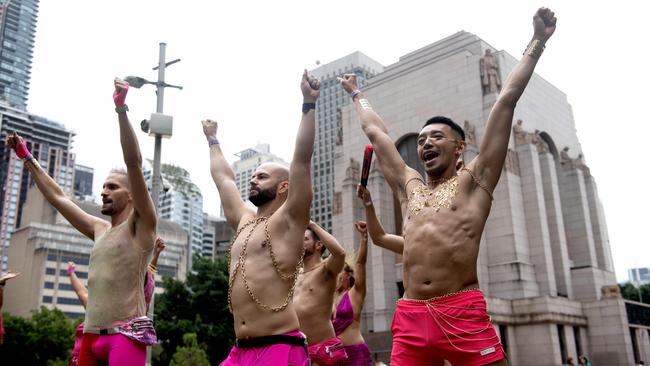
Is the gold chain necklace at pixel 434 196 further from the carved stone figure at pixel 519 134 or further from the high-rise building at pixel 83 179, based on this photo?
the high-rise building at pixel 83 179

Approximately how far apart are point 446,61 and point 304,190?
32.1m

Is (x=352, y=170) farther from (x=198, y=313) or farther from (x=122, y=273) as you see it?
(x=122, y=273)

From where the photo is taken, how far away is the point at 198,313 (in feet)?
109

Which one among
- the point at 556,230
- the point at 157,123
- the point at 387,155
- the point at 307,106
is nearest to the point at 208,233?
the point at 556,230

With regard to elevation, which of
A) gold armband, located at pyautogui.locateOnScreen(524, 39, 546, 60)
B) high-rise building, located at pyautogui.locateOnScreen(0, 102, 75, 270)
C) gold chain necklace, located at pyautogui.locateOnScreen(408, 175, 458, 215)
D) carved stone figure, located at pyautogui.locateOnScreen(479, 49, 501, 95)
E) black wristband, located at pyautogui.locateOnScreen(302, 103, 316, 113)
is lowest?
gold chain necklace, located at pyautogui.locateOnScreen(408, 175, 458, 215)

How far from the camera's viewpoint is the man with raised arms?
16.5 ft

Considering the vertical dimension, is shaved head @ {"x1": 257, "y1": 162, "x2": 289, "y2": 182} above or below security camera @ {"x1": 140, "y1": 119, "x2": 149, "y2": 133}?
below

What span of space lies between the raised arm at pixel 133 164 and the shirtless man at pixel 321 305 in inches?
97.3

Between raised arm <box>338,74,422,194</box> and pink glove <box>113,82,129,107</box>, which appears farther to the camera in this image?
raised arm <box>338,74,422,194</box>

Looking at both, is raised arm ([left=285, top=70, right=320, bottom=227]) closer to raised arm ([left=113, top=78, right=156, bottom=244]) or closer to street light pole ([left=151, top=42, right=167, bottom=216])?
raised arm ([left=113, top=78, right=156, bottom=244])

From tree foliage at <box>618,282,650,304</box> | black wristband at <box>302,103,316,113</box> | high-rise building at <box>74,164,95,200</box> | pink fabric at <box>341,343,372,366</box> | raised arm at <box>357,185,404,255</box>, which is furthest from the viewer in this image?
high-rise building at <box>74,164,95,200</box>

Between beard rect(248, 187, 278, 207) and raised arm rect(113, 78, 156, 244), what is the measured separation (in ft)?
3.36

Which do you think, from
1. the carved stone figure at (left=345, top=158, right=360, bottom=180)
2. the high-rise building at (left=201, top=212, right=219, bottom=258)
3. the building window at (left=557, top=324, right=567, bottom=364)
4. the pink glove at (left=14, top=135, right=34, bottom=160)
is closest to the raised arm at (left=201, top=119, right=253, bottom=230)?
the pink glove at (left=14, top=135, right=34, bottom=160)

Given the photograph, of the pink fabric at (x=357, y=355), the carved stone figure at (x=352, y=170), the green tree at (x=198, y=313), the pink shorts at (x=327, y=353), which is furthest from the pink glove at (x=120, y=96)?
the carved stone figure at (x=352, y=170)
